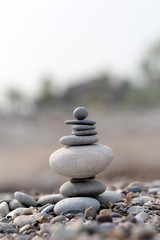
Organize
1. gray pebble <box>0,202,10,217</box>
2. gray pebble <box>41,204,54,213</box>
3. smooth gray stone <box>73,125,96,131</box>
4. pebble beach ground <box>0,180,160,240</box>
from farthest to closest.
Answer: gray pebble <box>0,202,10,217</box> → smooth gray stone <box>73,125,96,131</box> → gray pebble <box>41,204,54,213</box> → pebble beach ground <box>0,180,160,240</box>

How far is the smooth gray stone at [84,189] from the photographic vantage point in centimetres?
665

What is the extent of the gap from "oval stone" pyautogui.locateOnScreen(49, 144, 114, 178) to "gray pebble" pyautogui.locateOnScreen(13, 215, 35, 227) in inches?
38.5

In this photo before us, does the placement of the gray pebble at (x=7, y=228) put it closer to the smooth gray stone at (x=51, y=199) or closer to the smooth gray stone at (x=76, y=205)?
the smooth gray stone at (x=76, y=205)

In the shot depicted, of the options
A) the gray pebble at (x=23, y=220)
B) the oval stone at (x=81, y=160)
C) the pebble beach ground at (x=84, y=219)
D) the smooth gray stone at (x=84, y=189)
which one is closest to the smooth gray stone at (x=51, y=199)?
the pebble beach ground at (x=84, y=219)

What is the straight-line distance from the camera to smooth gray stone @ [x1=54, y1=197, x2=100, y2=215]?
6.22 metres

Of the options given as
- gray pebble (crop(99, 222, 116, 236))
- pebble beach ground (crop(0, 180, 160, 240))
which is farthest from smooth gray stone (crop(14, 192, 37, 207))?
gray pebble (crop(99, 222, 116, 236))

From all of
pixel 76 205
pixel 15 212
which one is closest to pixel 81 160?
pixel 76 205

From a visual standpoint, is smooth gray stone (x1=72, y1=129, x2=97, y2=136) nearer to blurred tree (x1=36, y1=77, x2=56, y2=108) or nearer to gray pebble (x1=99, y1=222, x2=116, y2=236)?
gray pebble (x1=99, y1=222, x2=116, y2=236)

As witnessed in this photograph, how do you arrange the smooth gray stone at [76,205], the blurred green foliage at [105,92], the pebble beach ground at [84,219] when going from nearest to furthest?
1. the pebble beach ground at [84,219]
2. the smooth gray stone at [76,205]
3. the blurred green foliage at [105,92]

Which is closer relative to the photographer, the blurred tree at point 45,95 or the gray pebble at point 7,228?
the gray pebble at point 7,228

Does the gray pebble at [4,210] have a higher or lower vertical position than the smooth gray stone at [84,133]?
lower

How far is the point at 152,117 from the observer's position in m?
42.1

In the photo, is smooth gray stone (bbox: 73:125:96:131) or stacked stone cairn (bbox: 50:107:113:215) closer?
stacked stone cairn (bbox: 50:107:113:215)

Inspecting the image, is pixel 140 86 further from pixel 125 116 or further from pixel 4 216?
pixel 4 216
